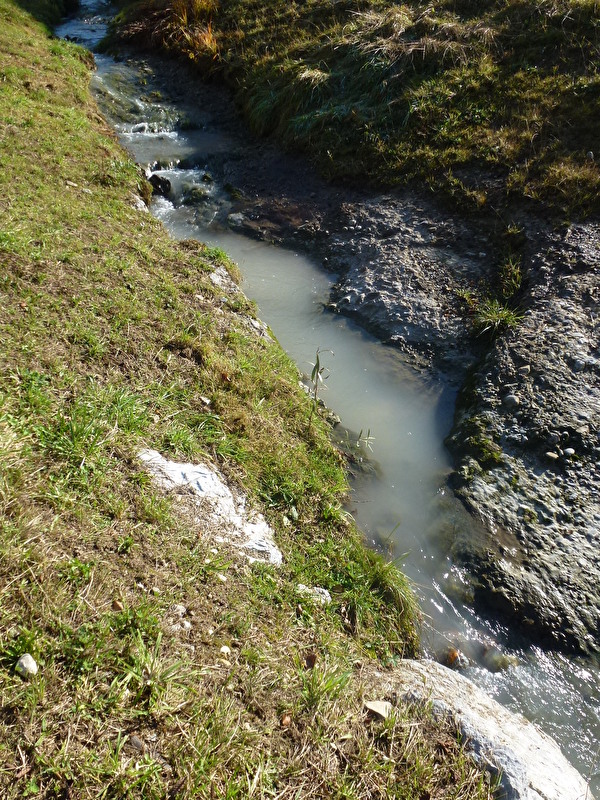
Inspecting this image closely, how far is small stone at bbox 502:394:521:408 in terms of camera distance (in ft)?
20.5

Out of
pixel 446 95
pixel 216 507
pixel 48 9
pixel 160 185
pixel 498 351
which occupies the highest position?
pixel 446 95

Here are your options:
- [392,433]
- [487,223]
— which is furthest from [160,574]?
[487,223]

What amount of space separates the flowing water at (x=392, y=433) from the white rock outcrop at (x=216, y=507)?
151 cm

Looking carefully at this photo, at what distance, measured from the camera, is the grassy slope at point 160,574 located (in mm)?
2500

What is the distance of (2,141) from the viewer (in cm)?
726

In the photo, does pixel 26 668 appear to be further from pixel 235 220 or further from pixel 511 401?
pixel 235 220

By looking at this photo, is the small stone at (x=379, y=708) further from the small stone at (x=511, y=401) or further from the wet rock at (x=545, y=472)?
the small stone at (x=511, y=401)

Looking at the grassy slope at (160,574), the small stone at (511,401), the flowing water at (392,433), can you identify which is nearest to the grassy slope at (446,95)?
the flowing water at (392,433)

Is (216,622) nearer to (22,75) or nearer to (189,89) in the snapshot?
(22,75)

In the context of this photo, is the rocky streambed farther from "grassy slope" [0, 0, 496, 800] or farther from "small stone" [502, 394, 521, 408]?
"grassy slope" [0, 0, 496, 800]

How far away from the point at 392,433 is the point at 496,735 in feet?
11.5

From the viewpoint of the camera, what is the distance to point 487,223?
8.54 meters

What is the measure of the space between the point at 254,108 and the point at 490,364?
29.9 feet

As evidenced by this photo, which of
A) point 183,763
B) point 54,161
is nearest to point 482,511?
point 183,763
